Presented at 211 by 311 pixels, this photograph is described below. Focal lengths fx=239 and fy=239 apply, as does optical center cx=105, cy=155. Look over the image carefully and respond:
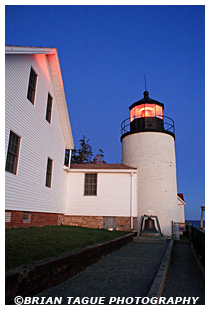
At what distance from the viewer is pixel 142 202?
1631cm

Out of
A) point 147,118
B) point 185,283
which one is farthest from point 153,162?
point 185,283

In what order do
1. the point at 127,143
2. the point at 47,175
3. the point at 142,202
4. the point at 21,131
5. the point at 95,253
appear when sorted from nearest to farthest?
1. the point at 95,253
2. the point at 21,131
3. the point at 47,175
4. the point at 142,202
5. the point at 127,143

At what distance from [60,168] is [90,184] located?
7.64 ft

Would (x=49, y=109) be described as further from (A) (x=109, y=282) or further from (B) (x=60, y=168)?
(A) (x=109, y=282)

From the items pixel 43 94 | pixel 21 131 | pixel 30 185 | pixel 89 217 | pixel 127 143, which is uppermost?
pixel 43 94

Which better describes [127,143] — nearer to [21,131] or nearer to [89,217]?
[89,217]

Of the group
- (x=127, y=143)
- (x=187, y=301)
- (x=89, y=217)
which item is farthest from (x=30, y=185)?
(x=127, y=143)

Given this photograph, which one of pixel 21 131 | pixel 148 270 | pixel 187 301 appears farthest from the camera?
pixel 21 131

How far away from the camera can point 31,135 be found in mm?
10391

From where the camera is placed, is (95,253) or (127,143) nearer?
(95,253)

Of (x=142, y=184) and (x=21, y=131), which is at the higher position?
(x=21, y=131)

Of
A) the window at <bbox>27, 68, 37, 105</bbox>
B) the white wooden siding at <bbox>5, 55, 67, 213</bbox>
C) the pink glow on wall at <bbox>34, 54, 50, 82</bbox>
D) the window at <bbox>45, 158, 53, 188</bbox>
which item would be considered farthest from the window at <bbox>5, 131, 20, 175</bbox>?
the pink glow on wall at <bbox>34, 54, 50, 82</bbox>
